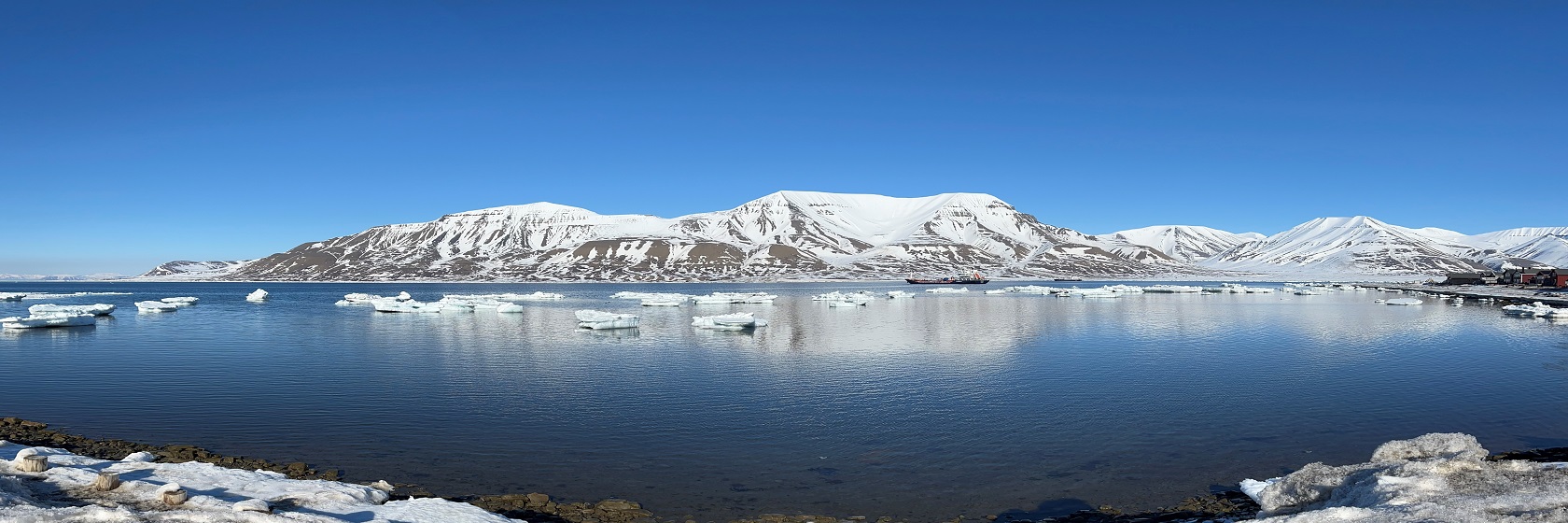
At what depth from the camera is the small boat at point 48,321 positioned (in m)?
56.3

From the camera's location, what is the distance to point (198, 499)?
1288 centimetres

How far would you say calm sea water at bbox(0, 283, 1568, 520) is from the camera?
17844mm

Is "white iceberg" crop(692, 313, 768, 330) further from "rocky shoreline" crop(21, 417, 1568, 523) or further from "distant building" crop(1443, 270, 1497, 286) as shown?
"distant building" crop(1443, 270, 1497, 286)

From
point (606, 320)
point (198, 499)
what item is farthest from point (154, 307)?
point (198, 499)

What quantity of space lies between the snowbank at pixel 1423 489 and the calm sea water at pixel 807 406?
2.40 meters

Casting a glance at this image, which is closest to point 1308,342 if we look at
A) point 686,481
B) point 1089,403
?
point 1089,403

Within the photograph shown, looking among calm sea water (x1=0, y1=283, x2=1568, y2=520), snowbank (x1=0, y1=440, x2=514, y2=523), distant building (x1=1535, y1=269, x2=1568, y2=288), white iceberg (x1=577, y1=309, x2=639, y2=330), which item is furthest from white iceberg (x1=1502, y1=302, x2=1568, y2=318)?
snowbank (x1=0, y1=440, x2=514, y2=523)

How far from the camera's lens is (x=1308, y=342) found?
48844 mm

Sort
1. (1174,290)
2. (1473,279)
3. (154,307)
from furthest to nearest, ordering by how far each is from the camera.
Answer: (1473,279), (1174,290), (154,307)

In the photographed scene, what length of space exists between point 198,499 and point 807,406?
16.3 metres

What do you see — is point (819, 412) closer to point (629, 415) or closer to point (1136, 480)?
point (629, 415)

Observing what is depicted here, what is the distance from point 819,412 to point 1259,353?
27922 millimetres

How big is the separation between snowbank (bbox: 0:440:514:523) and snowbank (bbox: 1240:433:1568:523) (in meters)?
12.4

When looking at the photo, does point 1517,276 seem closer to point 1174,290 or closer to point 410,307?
point 1174,290
